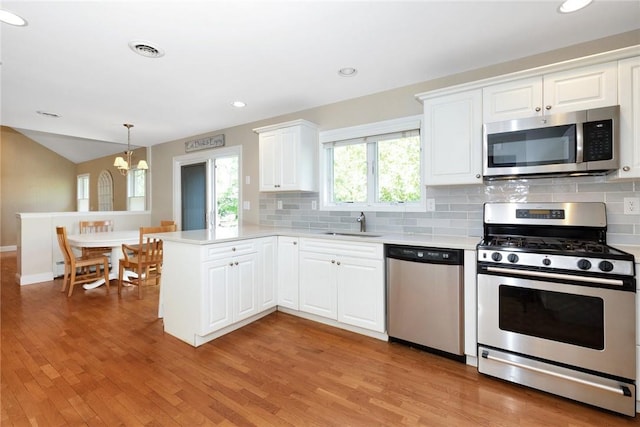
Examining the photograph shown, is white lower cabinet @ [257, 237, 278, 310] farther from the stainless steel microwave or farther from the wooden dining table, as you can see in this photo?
the wooden dining table

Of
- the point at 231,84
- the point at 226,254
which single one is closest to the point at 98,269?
the point at 226,254

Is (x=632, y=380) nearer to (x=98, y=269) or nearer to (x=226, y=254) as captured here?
(x=226, y=254)

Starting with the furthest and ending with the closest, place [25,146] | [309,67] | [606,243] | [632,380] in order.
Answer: [25,146] → [309,67] → [606,243] → [632,380]

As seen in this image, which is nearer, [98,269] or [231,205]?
[98,269]

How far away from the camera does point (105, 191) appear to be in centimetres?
825

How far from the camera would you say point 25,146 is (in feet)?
27.2

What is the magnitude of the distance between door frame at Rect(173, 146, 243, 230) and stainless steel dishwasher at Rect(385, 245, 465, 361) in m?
2.77

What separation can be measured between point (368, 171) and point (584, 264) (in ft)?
6.70

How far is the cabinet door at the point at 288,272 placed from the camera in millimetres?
3164

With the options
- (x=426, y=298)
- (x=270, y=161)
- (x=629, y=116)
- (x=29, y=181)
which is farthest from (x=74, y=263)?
(x=29, y=181)

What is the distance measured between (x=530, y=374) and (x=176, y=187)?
5.54 m

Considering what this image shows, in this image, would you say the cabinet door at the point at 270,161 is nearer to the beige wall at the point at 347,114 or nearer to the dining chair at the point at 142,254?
the beige wall at the point at 347,114

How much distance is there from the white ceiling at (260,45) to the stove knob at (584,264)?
61.6 inches

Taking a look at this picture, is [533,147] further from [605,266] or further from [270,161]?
[270,161]
